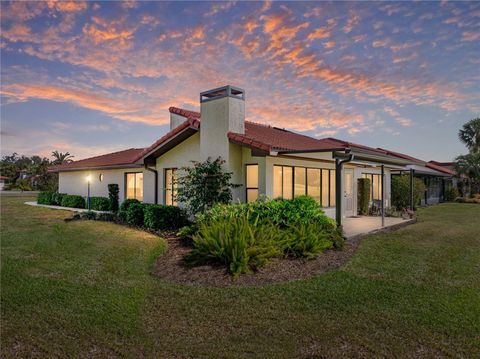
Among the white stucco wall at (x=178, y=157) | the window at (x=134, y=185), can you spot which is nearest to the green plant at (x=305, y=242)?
the white stucco wall at (x=178, y=157)

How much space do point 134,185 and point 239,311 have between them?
14.5m

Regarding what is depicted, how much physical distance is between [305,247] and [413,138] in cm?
1650

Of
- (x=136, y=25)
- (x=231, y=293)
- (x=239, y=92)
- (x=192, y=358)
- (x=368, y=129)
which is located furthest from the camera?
(x=368, y=129)

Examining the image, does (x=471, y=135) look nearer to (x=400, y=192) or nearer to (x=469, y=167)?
(x=469, y=167)

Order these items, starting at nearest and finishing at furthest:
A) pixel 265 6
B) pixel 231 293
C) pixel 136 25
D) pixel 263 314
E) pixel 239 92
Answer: pixel 263 314
pixel 231 293
pixel 265 6
pixel 136 25
pixel 239 92

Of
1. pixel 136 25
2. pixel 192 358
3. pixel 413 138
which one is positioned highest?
pixel 136 25

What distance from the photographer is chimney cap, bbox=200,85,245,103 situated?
12.0 m

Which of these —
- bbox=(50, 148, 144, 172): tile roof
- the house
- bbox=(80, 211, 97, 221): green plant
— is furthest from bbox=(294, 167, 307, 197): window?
bbox=(80, 211, 97, 221): green plant

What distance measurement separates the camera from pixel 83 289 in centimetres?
585

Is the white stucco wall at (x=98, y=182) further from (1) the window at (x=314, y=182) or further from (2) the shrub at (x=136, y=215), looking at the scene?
(1) the window at (x=314, y=182)

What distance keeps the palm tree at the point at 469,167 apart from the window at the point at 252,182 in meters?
27.5

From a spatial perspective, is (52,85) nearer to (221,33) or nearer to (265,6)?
(221,33)

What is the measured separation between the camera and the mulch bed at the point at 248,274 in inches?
250

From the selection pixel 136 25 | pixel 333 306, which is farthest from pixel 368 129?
pixel 333 306
